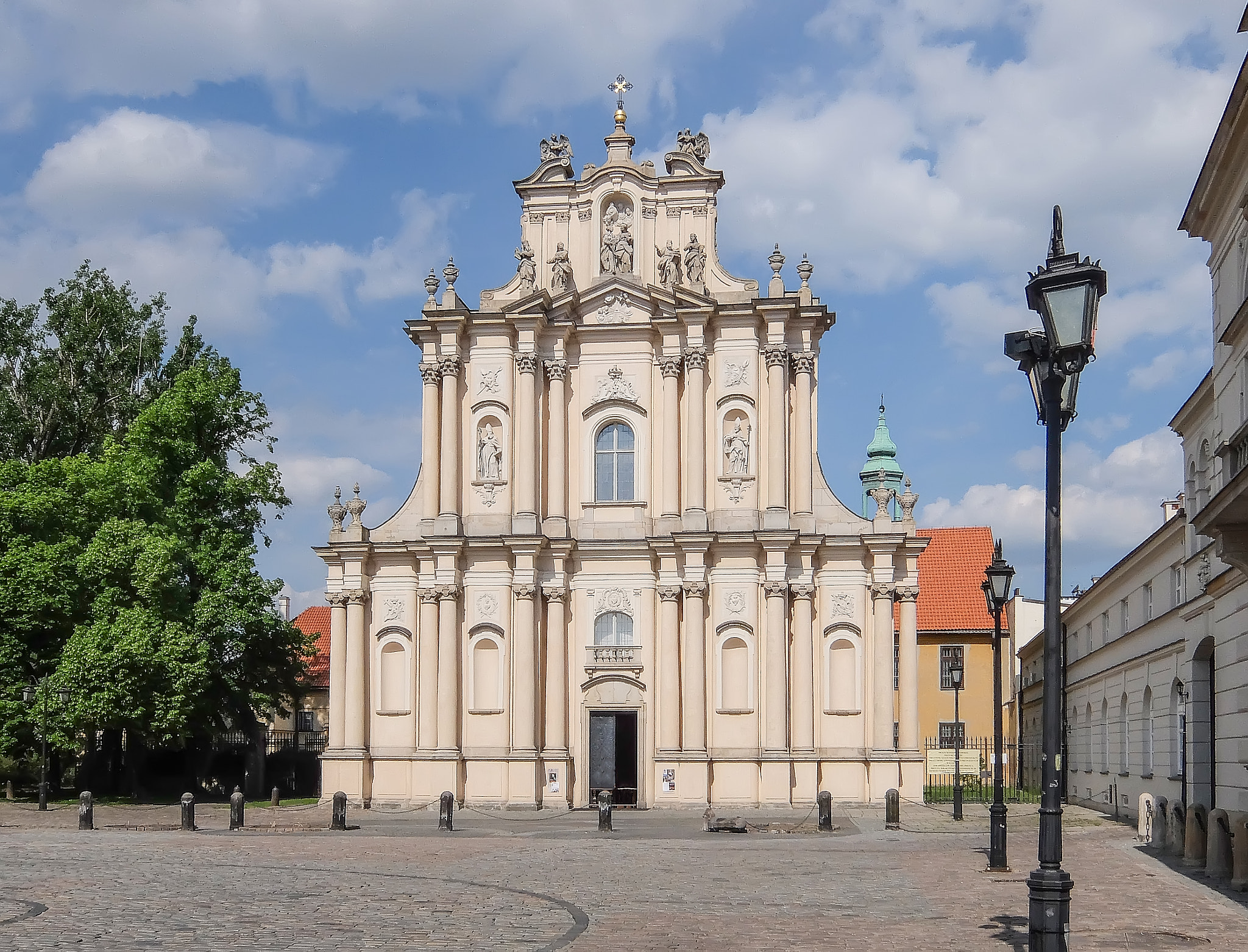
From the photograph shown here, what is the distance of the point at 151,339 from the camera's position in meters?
53.2

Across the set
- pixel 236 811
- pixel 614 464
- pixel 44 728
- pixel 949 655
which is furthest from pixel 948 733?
pixel 44 728

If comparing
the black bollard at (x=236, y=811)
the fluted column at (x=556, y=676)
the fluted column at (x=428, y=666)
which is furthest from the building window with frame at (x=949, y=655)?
the black bollard at (x=236, y=811)

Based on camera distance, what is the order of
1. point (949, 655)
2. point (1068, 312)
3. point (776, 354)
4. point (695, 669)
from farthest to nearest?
point (949, 655) < point (776, 354) < point (695, 669) < point (1068, 312)

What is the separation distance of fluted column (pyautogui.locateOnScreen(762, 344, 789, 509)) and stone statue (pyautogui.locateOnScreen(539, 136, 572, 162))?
32.3 feet

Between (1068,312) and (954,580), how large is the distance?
57695 mm

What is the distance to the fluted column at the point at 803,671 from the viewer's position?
40.8 m

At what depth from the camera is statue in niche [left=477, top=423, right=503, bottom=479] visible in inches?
1693

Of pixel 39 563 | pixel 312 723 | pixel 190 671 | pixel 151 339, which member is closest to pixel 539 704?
pixel 190 671

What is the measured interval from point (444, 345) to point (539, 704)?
11.6m

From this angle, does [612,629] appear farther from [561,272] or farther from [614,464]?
[561,272]

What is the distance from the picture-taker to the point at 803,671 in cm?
4097

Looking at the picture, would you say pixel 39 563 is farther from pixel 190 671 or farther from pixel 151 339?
pixel 151 339

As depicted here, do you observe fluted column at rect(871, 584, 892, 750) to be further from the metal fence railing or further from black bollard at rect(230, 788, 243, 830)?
black bollard at rect(230, 788, 243, 830)

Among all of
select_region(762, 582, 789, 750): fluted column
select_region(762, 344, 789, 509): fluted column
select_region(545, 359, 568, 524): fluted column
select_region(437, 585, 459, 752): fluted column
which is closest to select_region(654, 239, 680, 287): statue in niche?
select_region(762, 344, 789, 509): fluted column
